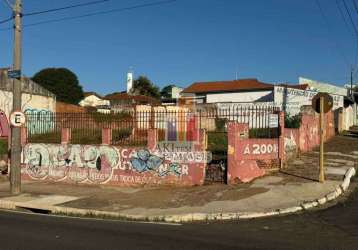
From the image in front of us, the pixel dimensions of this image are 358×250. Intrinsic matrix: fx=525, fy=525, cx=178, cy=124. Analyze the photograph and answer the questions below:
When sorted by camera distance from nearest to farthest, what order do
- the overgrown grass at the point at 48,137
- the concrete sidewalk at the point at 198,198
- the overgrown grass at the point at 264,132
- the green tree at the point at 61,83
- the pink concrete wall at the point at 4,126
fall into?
1. the concrete sidewalk at the point at 198,198
2. the overgrown grass at the point at 264,132
3. the overgrown grass at the point at 48,137
4. the pink concrete wall at the point at 4,126
5. the green tree at the point at 61,83

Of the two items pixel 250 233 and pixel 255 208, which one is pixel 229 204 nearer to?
pixel 255 208

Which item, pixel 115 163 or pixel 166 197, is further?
pixel 115 163

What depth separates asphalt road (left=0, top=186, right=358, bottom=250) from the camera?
891cm

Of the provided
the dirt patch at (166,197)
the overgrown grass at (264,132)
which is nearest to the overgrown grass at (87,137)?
the dirt patch at (166,197)

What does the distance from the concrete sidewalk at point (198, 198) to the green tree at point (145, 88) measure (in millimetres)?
65794

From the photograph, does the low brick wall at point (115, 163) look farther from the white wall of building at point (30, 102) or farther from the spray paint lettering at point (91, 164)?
the white wall of building at point (30, 102)

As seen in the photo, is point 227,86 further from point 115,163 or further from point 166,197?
point 166,197

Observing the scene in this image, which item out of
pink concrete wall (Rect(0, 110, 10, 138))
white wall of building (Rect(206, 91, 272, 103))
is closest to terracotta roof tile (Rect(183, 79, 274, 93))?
white wall of building (Rect(206, 91, 272, 103))

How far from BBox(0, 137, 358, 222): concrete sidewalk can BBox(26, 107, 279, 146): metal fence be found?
6.27 ft

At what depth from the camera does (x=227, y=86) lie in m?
66.4

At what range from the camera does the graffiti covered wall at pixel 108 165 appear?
18.0 metres

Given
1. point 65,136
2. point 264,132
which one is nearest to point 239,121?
point 264,132

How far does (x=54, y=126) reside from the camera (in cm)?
2138

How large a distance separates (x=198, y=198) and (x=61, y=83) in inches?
2506
